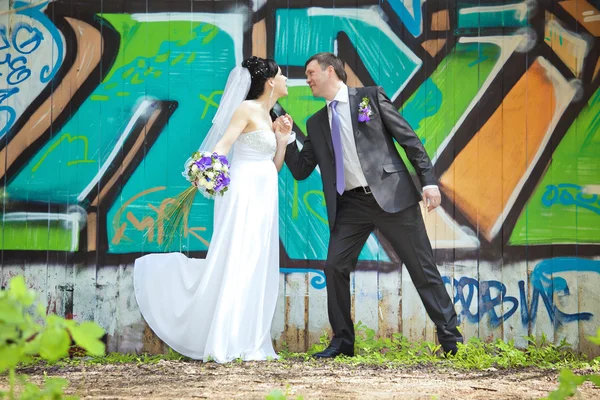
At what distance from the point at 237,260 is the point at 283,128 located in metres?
0.98

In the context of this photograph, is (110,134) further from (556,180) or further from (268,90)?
(556,180)

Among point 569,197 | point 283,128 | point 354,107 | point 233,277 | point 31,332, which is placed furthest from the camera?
point 569,197

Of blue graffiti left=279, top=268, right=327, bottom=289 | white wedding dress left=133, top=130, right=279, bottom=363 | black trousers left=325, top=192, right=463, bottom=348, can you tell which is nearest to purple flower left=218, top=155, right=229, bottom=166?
white wedding dress left=133, top=130, right=279, bottom=363

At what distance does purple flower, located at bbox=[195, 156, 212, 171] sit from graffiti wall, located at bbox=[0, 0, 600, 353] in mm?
1001

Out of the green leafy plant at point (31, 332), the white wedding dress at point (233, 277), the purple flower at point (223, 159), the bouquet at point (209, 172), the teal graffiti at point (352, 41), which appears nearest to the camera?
the green leafy plant at point (31, 332)

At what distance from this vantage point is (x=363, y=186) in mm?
5156

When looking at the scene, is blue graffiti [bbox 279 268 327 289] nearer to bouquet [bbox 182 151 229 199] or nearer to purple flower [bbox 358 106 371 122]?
bouquet [bbox 182 151 229 199]

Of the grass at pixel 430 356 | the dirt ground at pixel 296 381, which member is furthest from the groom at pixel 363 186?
the dirt ground at pixel 296 381

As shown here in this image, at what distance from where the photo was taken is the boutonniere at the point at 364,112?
5090mm

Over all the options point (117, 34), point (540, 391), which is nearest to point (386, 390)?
point (540, 391)

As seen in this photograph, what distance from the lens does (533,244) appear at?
5.77m

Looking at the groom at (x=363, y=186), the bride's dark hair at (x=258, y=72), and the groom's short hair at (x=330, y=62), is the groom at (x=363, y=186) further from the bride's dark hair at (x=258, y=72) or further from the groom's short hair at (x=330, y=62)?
the bride's dark hair at (x=258, y=72)

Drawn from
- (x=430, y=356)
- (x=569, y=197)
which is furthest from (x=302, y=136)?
(x=569, y=197)

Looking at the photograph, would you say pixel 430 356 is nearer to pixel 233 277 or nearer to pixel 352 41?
pixel 233 277
